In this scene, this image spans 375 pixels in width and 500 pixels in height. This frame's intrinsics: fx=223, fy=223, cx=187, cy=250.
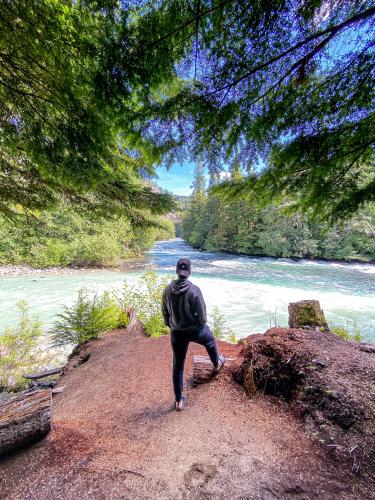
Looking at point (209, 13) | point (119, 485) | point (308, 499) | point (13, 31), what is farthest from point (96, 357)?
point (209, 13)

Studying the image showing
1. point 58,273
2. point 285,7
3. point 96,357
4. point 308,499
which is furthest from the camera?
point 58,273

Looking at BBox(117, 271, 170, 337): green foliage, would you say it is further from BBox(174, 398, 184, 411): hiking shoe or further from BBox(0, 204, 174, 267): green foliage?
BBox(0, 204, 174, 267): green foliage

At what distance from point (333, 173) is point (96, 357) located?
549 centimetres

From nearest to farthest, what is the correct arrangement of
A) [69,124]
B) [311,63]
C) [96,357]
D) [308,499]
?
[308,499] < [311,63] < [69,124] < [96,357]

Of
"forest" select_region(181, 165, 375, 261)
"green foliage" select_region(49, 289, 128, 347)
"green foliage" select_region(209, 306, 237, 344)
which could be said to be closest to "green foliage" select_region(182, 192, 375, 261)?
"forest" select_region(181, 165, 375, 261)

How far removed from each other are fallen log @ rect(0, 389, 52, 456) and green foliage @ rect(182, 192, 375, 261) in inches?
518

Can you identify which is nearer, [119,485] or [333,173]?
[119,485]

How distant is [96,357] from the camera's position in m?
4.97

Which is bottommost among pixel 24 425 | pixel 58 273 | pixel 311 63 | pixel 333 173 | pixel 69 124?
pixel 58 273

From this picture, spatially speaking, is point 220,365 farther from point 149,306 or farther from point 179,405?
point 149,306

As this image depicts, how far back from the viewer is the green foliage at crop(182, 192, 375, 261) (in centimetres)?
1986

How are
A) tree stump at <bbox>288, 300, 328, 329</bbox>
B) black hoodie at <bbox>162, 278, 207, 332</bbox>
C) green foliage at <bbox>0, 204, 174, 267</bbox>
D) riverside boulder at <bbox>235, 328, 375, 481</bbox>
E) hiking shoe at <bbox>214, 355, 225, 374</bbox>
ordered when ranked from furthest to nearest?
green foliage at <bbox>0, 204, 174, 267</bbox>, tree stump at <bbox>288, 300, 328, 329</bbox>, hiking shoe at <bbox>214, 355, 225, 374</bbox>, black hoodie at <bbox>162, 278, 207, 332</bbox>, riverside boulder at <bbox>235, 328, 375, 481</bbox>

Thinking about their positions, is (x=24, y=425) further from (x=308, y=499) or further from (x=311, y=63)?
(x=311, y=63)

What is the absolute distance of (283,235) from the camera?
2475cm
